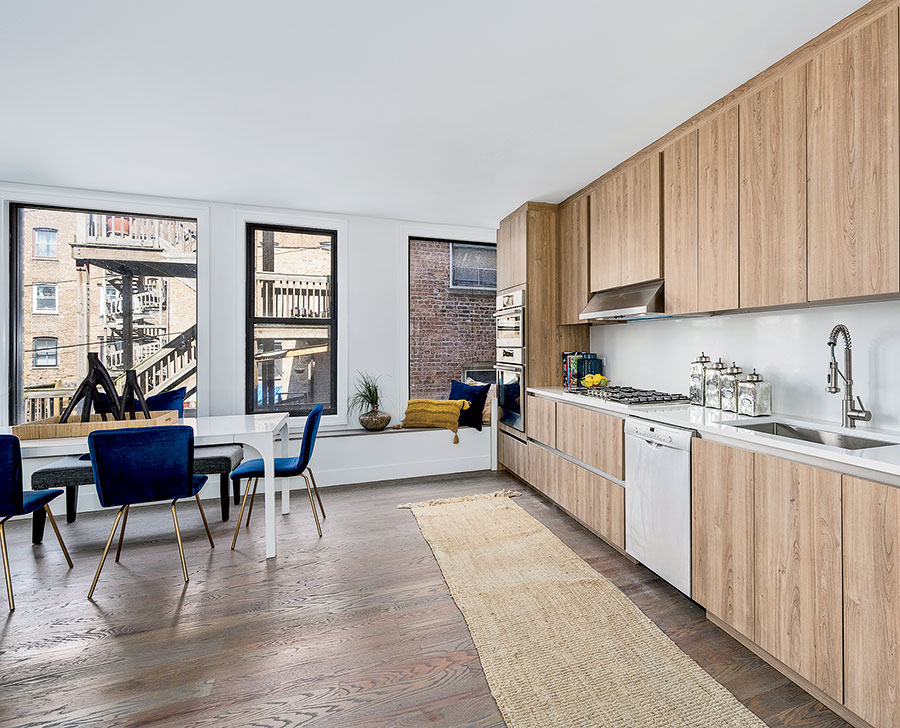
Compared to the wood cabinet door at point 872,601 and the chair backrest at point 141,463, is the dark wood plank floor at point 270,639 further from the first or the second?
the chair backrest at point 141,463

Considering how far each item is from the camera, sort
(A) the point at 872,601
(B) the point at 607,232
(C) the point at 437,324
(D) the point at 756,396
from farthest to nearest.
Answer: (C) the point at 437,324
(B) the point at 607,232
(D) the point at 756,396
(A) the point at 872,601

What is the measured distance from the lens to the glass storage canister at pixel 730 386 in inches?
97.3

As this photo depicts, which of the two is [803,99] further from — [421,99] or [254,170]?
[254,170]

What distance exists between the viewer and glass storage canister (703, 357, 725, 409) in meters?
2.60

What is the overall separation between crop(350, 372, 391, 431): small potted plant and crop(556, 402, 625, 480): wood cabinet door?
5.98ft

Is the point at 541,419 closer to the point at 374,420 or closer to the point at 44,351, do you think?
the point at 374,420

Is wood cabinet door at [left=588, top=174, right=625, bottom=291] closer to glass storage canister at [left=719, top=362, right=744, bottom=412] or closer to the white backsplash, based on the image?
the white backsplash

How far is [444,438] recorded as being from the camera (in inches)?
177

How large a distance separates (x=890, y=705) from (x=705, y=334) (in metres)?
2.00

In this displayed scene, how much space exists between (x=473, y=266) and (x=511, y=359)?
1434 mm

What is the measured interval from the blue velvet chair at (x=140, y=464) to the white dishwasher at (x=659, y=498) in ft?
8.17

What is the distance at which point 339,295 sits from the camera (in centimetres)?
453

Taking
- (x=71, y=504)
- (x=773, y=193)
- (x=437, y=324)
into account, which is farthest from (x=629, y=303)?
(x=71, y=504)

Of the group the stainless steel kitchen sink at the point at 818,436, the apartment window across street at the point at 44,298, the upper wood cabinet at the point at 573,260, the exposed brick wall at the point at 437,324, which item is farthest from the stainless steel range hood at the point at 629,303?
the apartment window across street at the point at 44,298
